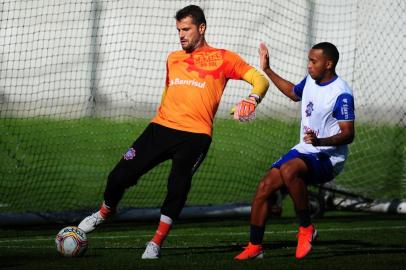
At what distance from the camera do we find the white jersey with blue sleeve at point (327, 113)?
9.06 meters

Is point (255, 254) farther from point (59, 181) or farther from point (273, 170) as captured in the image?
point (59, 181)

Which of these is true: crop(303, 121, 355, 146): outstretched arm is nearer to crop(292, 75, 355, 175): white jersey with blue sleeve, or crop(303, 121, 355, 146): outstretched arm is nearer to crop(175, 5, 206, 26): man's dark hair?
crop(292, 75, 355, 175): white jersey with blue sleeve

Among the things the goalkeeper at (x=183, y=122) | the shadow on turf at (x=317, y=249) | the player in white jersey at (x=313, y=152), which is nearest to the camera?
the player in white jersey at (x=313, y=152)

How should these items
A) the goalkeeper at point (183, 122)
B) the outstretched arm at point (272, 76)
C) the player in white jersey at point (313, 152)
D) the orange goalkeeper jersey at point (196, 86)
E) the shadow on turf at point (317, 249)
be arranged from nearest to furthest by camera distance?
the player in white jersey at point (313, 152), the goalkeeper at point (183, 122), the orange goalkeeper jersey at point (196, 86), the shadow on turf at point (317, 249), the outstretched arm at point (272, 76)

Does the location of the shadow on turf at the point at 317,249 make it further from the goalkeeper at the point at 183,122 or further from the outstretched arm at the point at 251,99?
the outstretched arm at the point at 251,99

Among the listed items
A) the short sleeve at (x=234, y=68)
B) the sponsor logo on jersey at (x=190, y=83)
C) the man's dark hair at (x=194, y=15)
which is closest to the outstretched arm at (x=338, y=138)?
the short sleeve at (x=234, y=68)

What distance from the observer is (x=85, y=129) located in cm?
1669

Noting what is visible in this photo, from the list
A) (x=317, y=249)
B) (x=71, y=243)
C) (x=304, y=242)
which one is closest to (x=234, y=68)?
(x=304, y=242)

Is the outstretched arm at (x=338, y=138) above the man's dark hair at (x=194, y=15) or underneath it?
underneath

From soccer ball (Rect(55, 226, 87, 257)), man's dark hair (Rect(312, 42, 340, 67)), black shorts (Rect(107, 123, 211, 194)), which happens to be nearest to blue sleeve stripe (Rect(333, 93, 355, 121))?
man's dark hair (Rect(312, 42, 340, 67))

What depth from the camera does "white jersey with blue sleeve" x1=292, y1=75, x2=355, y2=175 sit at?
9062 mm

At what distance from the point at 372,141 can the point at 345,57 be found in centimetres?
264

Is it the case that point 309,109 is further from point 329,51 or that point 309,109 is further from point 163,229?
point 163,229

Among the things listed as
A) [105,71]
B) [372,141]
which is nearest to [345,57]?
[372,141]
